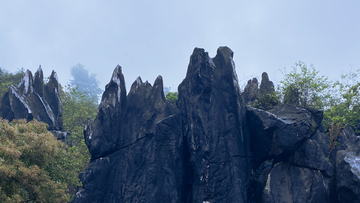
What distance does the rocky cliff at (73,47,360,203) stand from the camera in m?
9.41

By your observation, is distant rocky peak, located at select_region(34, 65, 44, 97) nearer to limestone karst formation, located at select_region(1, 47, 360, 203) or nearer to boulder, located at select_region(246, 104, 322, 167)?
limestone karst formation, located at select_region(1, 47, 360, 203)

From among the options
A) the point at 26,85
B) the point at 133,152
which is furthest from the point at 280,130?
the point at 26,85

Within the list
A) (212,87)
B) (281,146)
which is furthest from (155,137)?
(281,146)

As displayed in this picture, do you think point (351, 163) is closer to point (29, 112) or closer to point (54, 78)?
point (29, 112)

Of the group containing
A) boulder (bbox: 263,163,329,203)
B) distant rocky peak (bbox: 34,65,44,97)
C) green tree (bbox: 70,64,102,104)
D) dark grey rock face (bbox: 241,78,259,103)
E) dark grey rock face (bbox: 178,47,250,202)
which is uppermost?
green tree (bbox: 70,64,102,104)

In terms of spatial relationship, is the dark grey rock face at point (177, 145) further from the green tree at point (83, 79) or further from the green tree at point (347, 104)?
the green tree at point (83, 79)

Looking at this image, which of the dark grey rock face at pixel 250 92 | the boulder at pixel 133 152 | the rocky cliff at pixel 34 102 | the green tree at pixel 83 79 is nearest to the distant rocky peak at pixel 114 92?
the boulder at pixel 133 152

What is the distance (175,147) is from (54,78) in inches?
579

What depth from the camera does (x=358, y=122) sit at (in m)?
14.5

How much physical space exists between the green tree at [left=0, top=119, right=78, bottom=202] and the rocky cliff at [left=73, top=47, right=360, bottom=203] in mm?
1585

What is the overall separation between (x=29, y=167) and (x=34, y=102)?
9.86 metres

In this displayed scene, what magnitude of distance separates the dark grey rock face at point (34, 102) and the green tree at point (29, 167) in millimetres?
5592

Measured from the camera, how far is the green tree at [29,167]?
796 cm

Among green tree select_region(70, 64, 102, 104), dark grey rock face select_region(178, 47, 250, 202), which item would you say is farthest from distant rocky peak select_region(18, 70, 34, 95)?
green tree select_region(70, 64, 102, 104)
